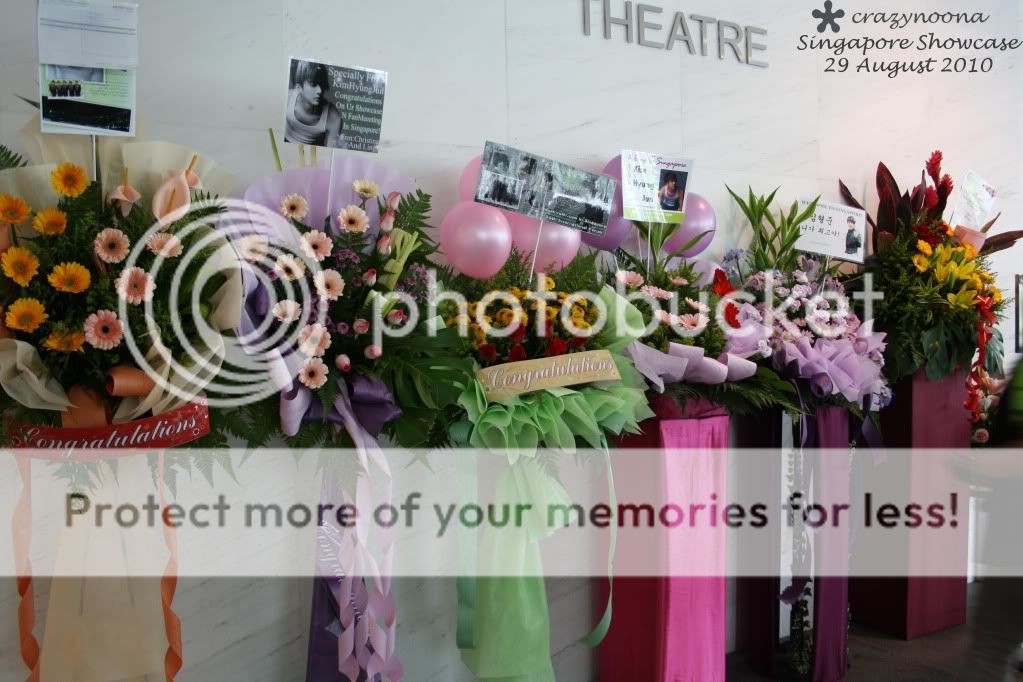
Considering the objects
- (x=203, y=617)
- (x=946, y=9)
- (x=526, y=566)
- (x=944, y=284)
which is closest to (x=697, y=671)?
(x=526, y=566)

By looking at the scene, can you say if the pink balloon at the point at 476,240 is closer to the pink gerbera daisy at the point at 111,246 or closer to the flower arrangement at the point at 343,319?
the flower arrangement at the point at 343,319

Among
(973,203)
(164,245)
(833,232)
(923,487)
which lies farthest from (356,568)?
(973,203)

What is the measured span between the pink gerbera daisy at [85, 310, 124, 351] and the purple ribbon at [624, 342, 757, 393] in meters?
1.15

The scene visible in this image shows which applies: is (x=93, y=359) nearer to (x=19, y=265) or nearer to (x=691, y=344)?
(x=19, y=265)

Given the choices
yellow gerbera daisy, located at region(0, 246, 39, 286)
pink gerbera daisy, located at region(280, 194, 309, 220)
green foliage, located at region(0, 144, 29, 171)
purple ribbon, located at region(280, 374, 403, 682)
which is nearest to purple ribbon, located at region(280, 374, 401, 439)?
purple ribbon, located at region(280, 374, 403, 682)

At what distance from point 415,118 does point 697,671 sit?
1.74 metres

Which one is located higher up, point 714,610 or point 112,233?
point 112,233

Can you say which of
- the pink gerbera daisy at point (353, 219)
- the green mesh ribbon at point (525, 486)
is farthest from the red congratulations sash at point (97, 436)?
the green mesh ribbon at point (525, 486)

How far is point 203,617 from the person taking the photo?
185 centimetres

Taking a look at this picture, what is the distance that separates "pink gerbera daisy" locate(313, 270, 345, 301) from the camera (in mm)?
1491

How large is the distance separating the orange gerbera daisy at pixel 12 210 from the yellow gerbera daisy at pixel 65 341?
23 centimetres

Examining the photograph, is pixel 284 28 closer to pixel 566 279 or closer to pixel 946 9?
pixel 566 279

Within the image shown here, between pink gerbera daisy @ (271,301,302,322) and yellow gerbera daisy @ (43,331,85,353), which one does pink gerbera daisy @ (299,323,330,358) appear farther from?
yellow gerbera daisy @ (43,331,85,353)

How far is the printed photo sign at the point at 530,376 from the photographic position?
168 centimetres
